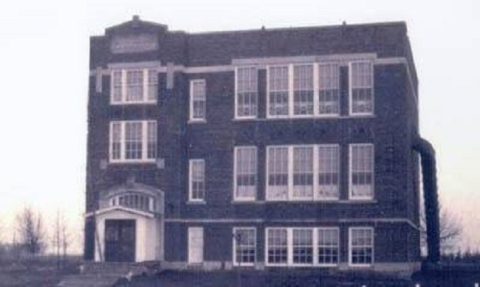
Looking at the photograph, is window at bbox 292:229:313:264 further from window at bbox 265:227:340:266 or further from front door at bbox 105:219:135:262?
front door at bbox 105:219:135:262

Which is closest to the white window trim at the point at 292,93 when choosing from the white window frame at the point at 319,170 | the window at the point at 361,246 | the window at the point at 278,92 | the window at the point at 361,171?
the window at the point at 278,92

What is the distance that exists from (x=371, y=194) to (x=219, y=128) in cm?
927

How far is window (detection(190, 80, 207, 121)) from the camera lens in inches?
1998

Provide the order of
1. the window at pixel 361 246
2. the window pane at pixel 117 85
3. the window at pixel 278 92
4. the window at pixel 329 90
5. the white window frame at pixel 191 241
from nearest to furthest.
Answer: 1. the window at pixel 361 246
2. the window at pixel 329 90
3. the window at pixel 278 92
4. the white window frame at pixel 191 241
5. the window pane at pixel 117 85

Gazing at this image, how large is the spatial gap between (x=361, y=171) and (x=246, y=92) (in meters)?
7.81

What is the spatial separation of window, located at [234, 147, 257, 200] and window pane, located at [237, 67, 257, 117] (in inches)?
83.2

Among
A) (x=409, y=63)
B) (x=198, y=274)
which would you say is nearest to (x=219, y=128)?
(x=198, y=274)

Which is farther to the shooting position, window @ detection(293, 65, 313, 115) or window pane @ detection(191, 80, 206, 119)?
window pane @ detection(191, 80, 206, 119)

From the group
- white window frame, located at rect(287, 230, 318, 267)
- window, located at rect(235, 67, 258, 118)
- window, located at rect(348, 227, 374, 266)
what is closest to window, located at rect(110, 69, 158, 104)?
window, located at rect(235, 67, 258, 118)

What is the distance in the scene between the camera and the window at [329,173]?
47.7 meters

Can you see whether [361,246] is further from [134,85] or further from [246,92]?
[134,85]

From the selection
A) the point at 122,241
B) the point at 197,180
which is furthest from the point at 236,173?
the point at 122,241

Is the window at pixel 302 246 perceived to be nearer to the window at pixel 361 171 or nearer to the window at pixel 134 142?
the window at pixel 361 171

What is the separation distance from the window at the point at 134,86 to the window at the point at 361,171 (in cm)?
1186
